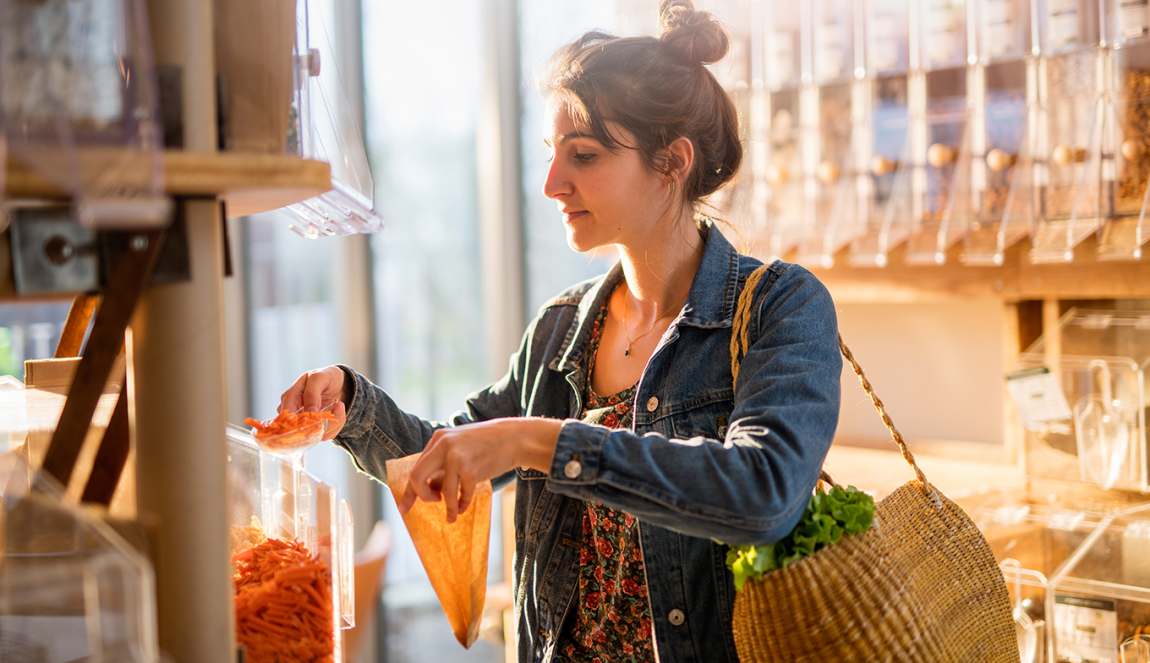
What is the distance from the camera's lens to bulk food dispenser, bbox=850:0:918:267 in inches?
82.5

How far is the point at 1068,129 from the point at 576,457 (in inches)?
62.5

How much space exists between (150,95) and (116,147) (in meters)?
0.05

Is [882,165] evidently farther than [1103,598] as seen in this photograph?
Yes

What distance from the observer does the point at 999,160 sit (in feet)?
6.42

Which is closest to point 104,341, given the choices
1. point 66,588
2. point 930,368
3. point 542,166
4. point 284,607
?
point 66,588

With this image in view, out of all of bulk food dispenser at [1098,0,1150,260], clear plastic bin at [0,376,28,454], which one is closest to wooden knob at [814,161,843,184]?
bulk food dispenser at [1098,0,1150,260]

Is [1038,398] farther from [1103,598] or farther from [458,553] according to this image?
[458,553]

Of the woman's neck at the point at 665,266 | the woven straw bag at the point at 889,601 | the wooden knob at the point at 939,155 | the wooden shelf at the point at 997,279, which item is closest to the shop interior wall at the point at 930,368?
the wooden shelf at the point at 997,279

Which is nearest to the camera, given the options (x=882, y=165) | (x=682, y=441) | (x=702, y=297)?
(x=682, y=441)

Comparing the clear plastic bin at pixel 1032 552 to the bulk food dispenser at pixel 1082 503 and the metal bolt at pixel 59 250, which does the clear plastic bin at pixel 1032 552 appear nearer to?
the bulk food dispenser at pixel 1082 503

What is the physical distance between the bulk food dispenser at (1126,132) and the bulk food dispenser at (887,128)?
43 cm

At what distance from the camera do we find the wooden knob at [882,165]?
2123 mm

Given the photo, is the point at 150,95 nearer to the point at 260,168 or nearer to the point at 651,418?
the point at 260,168

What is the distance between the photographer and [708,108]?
136 centimetres
